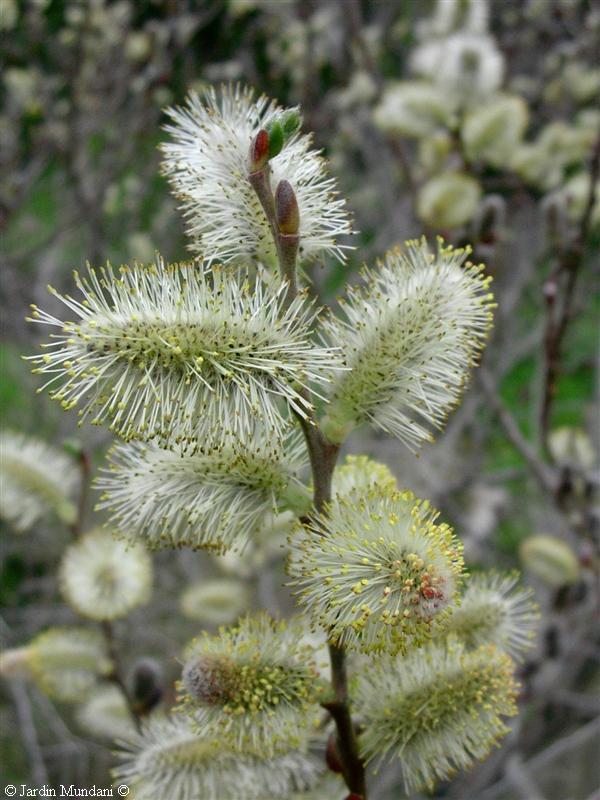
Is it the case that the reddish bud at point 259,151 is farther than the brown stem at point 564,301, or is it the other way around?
the brown stem at point 564,301

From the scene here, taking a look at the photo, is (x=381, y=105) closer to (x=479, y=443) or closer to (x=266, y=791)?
(x=479, y=443)

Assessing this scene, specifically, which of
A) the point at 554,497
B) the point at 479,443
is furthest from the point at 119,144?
the point at 554,497

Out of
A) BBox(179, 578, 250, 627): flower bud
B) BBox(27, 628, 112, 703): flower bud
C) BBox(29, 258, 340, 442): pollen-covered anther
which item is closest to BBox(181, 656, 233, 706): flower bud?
BBox(29, 258, 340, 442): pollen-covered anther

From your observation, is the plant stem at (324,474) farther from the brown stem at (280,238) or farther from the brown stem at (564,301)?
the brown stem at (564,301)

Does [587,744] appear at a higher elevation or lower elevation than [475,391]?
lower

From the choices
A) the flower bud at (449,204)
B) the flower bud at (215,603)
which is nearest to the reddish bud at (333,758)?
the flower bud at (215,603)

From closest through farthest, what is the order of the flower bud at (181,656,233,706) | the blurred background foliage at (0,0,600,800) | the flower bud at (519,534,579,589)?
the flower bud at (181,656,233,706)
the flower bud at (519,534,579,589)
the blurred background foliage at (0,0,600,800)

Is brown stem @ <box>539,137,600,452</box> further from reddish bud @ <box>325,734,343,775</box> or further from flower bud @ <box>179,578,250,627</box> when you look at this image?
reddish bud @ <box>325,734,343,775</box>
